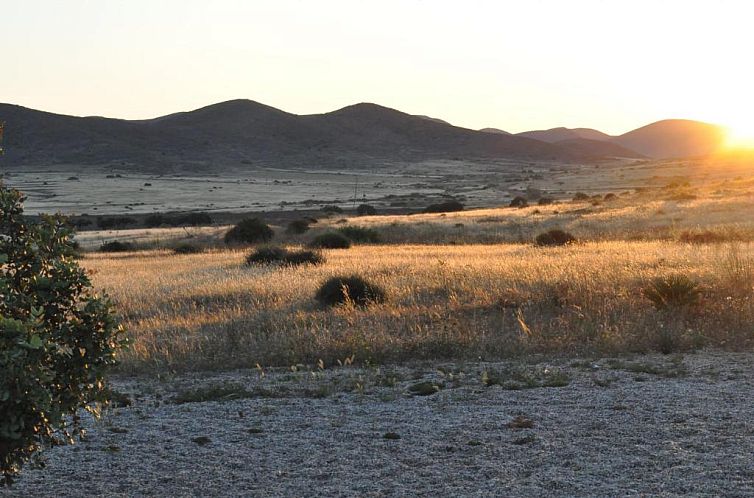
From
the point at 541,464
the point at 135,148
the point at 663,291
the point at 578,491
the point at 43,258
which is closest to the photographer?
the point at 43,258

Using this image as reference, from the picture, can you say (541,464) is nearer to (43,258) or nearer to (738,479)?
(738,479)

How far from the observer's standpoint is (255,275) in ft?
67.2

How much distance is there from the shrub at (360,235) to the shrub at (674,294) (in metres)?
24.8

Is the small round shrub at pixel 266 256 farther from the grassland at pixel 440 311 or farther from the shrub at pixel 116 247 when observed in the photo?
the shrub at pixel 116 247

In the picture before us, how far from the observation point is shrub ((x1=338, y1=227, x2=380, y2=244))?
121ft

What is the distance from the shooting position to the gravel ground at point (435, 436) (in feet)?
18.3

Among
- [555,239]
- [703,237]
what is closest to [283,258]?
[555,239]

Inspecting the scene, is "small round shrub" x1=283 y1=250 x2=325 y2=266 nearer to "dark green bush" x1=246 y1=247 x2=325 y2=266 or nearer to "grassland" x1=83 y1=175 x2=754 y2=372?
"dark green bush" x1=246 y1=247 x2=325 y2=266

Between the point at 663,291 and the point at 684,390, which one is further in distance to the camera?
the point at 663,291

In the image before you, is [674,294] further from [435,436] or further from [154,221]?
[154,221]

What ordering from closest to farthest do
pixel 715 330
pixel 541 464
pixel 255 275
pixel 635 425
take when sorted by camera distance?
pixel 541 464 < pixel 635 425 < pixel 715 330 < pixel 255 275

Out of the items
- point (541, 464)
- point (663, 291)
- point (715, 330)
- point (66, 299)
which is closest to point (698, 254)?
point (663, 291)

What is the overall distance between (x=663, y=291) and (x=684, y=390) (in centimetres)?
456

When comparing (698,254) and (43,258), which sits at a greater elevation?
(43,258)
